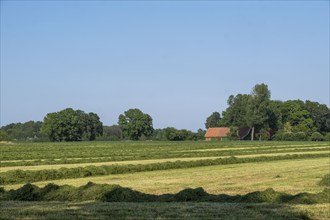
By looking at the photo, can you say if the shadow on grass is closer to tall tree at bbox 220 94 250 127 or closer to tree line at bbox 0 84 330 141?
tree line at bbox 0 84 330 141

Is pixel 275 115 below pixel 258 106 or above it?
below

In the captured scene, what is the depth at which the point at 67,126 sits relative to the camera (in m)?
160

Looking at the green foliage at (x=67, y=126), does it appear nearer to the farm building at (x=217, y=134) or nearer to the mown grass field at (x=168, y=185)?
the farm building at (x=217, y=134)

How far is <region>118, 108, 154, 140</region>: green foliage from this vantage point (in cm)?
17550

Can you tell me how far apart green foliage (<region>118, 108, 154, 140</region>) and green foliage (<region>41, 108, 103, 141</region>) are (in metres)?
12.6

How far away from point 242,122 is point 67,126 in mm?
53994

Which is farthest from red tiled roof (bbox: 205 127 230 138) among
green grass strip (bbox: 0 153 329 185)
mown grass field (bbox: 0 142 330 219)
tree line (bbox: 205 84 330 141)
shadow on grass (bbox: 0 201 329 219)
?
shadow on grass (bbox: 0 201 329 219)

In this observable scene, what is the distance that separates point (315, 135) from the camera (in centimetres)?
13588

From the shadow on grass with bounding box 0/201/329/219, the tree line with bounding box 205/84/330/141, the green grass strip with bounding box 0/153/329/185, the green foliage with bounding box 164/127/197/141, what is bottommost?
the green grass strip with bounding box 0/153/329/185

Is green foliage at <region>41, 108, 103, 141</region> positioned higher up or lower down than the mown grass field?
higher up

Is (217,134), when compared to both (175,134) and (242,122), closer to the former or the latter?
(242,122)

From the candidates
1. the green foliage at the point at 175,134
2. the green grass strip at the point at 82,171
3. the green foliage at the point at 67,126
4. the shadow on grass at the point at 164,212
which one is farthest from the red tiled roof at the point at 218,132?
the shadow on grass at the point at 164,212

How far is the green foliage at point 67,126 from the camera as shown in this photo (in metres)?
157

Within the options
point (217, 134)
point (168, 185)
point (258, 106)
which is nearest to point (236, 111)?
point (217, 134)
